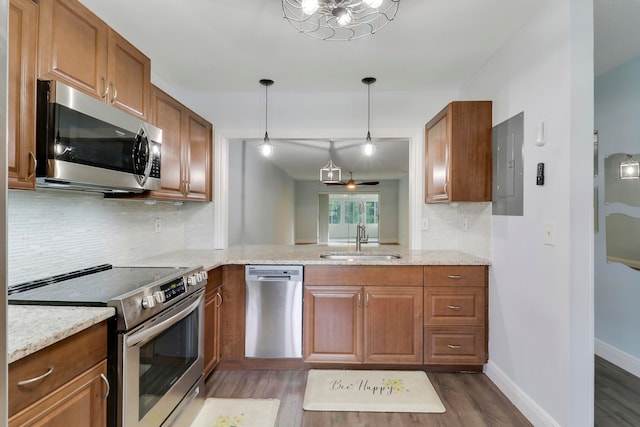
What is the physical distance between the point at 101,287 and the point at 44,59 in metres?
1.02

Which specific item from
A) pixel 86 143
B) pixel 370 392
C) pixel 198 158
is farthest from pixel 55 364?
pixel 198 158

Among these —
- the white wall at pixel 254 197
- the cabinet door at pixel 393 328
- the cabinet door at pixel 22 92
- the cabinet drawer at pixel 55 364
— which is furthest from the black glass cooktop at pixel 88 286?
the white wall at pixel 254 197

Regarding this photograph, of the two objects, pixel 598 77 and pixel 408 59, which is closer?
pixel 408 59

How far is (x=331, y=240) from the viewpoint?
10.2 metres

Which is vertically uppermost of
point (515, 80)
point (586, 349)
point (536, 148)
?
point (515, 80)

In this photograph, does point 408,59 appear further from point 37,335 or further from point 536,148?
point 37,335

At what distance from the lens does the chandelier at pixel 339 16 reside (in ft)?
5.04

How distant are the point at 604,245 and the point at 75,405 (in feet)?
12.0

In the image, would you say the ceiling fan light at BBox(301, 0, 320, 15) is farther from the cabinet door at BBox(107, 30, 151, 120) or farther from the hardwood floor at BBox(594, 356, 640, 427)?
the hardwood floor at BBox(594, 356, 640, 427)

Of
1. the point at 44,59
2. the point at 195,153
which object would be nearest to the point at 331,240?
the point at 195,153

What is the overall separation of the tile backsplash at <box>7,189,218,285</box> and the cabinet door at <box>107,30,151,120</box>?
2.04ft

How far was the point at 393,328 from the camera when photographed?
2.52 meters

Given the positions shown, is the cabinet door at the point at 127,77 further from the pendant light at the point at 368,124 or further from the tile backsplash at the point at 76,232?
the pendant light at the point at 368,124

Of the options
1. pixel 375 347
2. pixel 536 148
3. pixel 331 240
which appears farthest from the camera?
pixel 331 240
